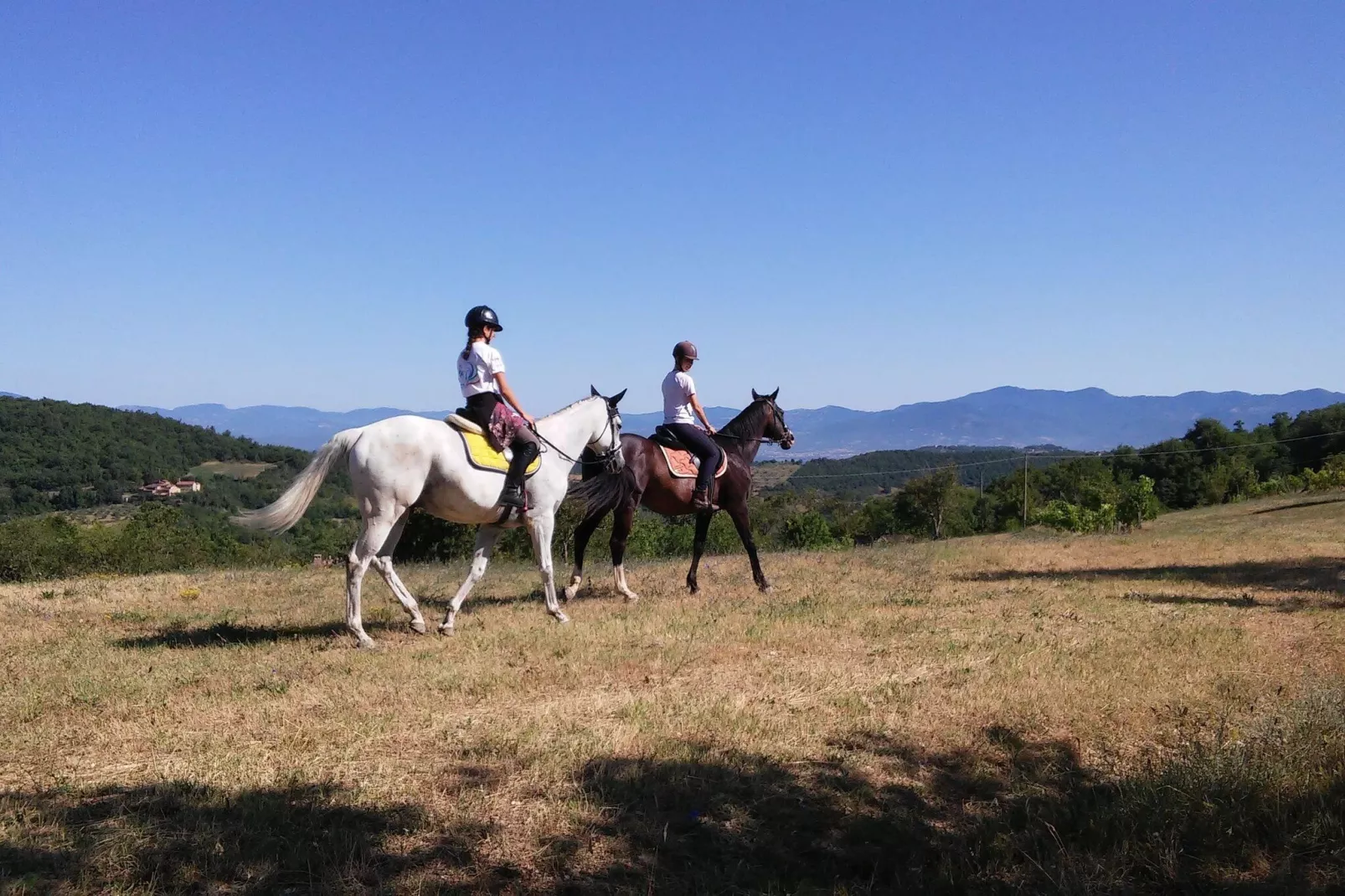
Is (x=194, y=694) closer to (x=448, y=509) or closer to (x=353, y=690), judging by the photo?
(x=353, y=690)

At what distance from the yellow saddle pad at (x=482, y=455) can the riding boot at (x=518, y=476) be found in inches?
3.5

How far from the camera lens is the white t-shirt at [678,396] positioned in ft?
40.7

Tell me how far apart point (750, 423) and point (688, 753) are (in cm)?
842

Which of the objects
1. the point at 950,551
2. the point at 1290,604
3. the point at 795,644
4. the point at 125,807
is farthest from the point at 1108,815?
the point at 950,551

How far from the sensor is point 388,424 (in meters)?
8.94

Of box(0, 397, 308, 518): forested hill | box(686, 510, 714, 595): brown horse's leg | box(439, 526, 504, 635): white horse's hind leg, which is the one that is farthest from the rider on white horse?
box(0, 397, 308, 518): forested hill

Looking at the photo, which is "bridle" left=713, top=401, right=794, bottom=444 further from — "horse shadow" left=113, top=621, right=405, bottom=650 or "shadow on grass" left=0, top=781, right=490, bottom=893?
"shadow on grass" left=0, top=781, right=490, bottom=893

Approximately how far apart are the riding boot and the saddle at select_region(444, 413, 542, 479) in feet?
0.29

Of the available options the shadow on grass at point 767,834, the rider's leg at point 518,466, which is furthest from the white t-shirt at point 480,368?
the shadow on grass at point 767,834

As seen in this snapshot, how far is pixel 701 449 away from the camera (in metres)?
12.4

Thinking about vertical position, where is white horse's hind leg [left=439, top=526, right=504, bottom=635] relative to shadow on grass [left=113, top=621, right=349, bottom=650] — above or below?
above

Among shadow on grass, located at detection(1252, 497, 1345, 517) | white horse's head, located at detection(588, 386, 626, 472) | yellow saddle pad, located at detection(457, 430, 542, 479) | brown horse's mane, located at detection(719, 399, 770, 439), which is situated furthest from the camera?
shadow on grass, located at detection(1252, 497, 1345, 517)

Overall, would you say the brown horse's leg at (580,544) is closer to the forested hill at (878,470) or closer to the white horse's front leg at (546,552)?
the white horse's front leg at (546,552)

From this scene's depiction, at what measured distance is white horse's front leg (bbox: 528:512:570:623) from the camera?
996cm
